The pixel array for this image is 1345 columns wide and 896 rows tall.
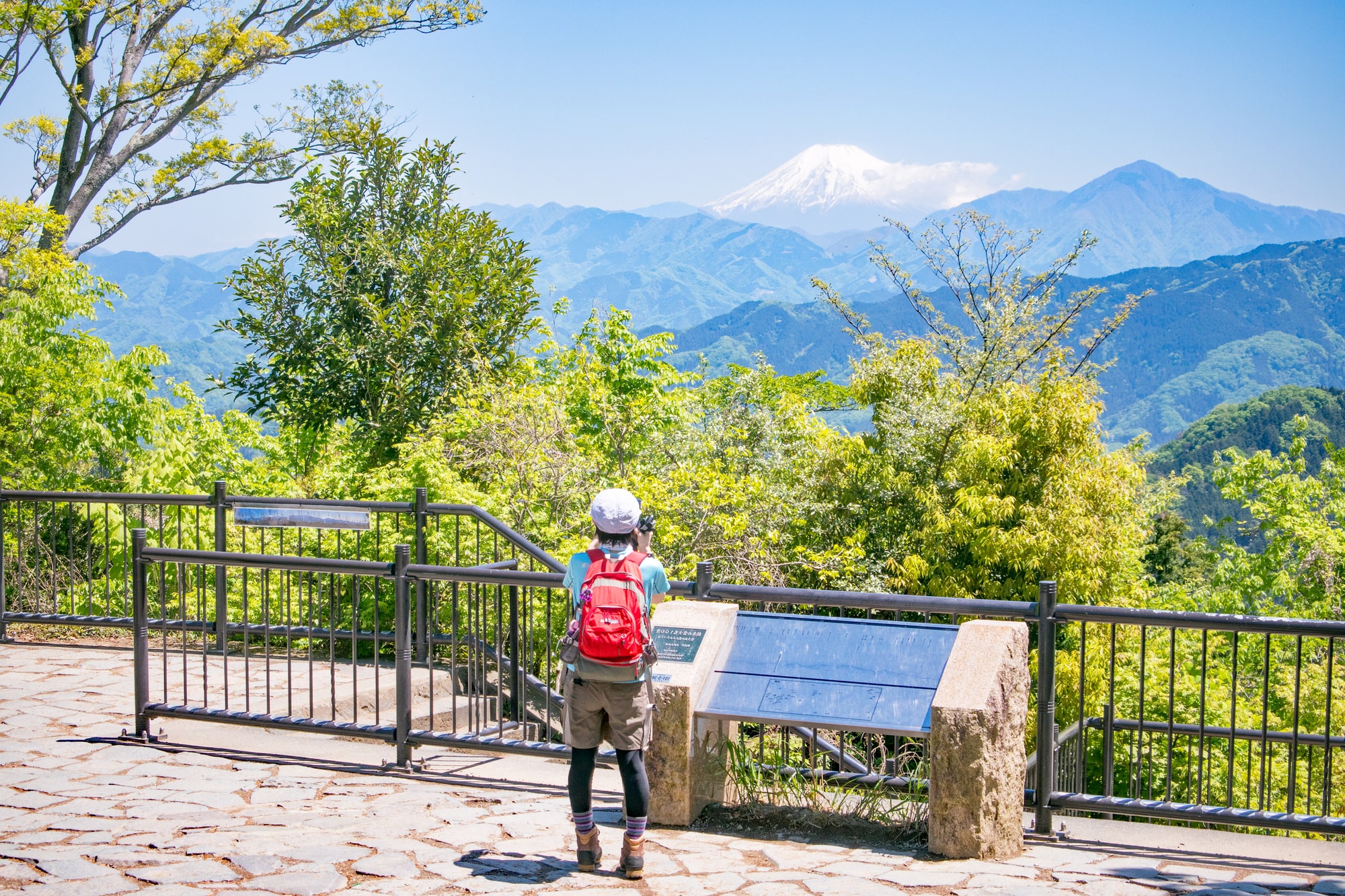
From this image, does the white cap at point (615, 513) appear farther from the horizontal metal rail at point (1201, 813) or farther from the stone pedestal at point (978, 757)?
the horizontal metal rail at point (1201, 813)

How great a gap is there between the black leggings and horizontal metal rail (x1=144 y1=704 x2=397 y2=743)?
2.18m

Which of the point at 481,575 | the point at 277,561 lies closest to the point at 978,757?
the point at 481,575

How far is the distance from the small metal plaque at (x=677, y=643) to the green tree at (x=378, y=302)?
15.8 metres

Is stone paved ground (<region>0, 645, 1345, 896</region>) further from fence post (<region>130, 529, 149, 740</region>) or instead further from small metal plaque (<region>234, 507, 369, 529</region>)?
small metal plaque (<region>234, 507, 369, 529</region>)

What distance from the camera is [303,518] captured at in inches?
300

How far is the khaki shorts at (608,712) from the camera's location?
468 centimetres

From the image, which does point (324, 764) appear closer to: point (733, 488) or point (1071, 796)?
point (1071, 796)

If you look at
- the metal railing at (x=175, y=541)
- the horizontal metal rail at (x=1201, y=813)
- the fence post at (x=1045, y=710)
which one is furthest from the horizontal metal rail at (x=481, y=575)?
the horizontal metal rail at (x=1201, y=813)

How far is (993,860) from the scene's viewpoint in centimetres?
495

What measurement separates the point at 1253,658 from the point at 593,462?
21145 mm

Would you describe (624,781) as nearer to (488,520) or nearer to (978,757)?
(978,757)

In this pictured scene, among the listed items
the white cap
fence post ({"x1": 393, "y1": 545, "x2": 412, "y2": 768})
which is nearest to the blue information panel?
the white cap

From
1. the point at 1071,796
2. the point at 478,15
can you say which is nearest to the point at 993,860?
the point at 1071,796

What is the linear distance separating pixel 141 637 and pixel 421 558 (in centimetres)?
257
